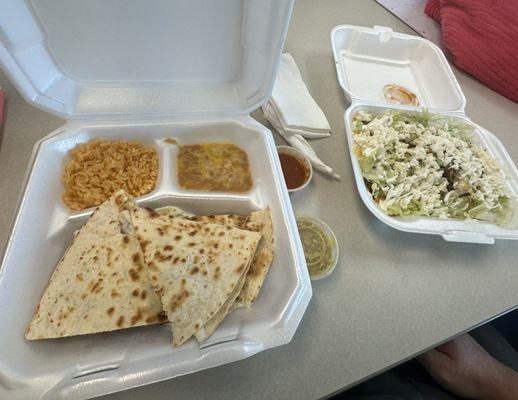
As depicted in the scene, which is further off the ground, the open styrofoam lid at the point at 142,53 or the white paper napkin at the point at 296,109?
the open styrofoam lid at the point at 142,53

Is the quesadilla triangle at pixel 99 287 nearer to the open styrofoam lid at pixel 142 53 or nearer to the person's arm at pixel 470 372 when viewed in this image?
the open styrofoam lid at pixel 142 53

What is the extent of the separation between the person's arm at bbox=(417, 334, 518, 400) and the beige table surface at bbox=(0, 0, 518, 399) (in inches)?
8.3

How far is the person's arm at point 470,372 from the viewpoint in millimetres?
1232

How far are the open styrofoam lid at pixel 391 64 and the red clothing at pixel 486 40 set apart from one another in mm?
278

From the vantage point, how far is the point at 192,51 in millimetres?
1118

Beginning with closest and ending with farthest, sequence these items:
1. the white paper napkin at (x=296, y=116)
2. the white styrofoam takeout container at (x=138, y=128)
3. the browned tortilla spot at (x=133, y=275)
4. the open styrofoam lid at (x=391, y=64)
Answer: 1. the white styrofoam takeout container at (x=138, y=128)
2. the browned tortilla spot at (x=133, y=275)
3. the white paper napkin at (x=296, y=116)
4. the open styrofoam lid at (x=391, y=64)

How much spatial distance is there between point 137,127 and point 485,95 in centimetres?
232

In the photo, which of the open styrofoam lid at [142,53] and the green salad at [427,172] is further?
the green salad at [427,172]

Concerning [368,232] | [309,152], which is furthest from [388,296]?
[309,152]

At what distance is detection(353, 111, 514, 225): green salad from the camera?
1406 millimetres

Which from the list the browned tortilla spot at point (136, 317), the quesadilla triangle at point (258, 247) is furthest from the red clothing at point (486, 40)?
the browned tortilla spot at point (136, 317)

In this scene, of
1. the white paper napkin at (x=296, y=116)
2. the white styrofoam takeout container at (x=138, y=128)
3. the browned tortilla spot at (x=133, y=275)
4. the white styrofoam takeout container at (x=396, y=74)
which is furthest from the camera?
the white styrofoam takeout container at (x=396, y=74)

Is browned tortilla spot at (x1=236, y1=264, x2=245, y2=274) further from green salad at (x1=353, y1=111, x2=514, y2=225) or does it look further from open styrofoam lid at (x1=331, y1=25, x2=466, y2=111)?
open styrofoam lid at (x1=331, y1=25, x2=466, y2=111)

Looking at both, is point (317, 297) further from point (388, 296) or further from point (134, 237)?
point (134, 237)
